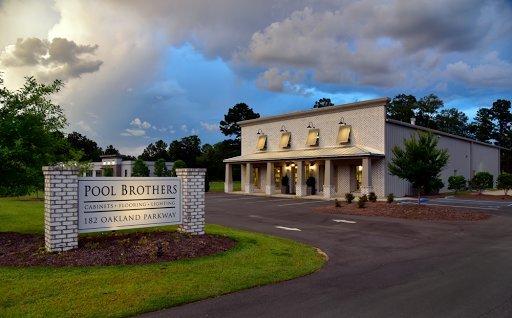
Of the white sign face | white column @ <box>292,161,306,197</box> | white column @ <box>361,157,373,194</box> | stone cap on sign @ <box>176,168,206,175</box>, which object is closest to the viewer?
the white sign face

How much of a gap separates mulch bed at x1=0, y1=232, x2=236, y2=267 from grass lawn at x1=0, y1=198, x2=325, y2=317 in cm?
44

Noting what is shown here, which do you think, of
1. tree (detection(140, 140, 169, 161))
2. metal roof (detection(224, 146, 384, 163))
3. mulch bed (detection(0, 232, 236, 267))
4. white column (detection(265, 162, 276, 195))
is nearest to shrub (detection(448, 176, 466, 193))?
metal roof (detection(224, 146, 384, 163))

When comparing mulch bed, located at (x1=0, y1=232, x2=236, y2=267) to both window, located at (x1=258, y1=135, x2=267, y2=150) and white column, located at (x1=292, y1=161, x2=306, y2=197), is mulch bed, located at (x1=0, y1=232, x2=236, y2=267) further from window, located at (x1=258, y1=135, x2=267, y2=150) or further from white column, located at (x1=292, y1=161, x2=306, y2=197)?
window, located at (x1=258, y1=135, x2=267, y2=150)

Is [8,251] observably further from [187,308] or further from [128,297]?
[187,308]

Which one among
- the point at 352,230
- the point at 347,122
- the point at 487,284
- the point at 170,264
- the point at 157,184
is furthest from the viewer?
the point at 347,122

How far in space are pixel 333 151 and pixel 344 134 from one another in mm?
1787

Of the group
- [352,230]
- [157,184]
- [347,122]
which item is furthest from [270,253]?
[347,122]

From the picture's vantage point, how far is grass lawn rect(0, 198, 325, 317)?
5.91m

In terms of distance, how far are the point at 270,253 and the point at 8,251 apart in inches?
234

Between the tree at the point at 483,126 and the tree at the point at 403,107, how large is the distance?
66.4 ft

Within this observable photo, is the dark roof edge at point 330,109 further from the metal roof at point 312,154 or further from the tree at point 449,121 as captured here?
the tree at point 449,121

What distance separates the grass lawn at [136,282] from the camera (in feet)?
19.4

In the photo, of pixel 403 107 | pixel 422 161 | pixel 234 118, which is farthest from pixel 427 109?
pixel 422 161

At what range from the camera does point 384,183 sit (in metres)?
30.7
